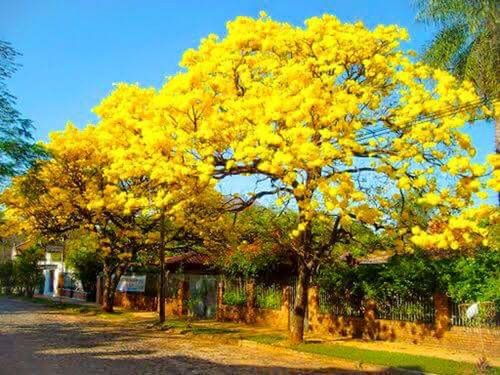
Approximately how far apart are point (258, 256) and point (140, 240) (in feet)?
17.7

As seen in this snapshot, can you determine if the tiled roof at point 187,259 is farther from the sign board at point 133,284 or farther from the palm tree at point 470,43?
the palm tree at point 470,43

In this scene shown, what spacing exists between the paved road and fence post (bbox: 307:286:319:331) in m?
4.14

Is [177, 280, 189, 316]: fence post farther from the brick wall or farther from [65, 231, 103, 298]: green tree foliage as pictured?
[65, 231, 103, 298]: green tree foliage

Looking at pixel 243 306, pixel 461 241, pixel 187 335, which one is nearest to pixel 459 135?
pixel 461 241

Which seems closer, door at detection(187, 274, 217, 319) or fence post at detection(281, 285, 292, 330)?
fence post at detection(281, 285, 292, 330)

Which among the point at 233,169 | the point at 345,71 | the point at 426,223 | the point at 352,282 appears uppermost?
the point at 345,71

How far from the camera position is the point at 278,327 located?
2495 centimetres

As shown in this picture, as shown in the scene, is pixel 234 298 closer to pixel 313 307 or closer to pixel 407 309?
pixel 313 307

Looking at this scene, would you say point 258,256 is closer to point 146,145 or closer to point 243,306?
point 243,306

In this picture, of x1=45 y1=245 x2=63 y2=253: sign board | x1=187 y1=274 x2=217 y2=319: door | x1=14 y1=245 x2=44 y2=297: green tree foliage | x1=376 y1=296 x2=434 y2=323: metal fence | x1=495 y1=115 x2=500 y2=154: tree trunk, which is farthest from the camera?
x1=14 y1=245 x2=44 y2=297: green tree foliage

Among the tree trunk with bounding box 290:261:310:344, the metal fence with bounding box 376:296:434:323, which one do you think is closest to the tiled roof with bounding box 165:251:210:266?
the tree trunk with bounding box 290:261:310:344

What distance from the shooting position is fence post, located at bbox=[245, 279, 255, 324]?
87.7 feet

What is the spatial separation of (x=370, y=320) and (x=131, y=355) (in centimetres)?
856

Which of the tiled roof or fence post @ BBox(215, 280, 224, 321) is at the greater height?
the tiled roof
